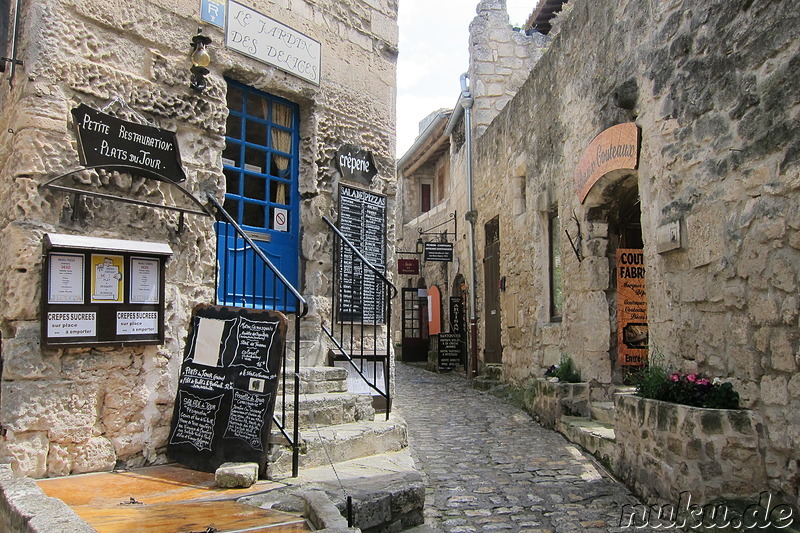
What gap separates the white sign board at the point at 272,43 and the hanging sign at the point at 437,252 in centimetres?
868

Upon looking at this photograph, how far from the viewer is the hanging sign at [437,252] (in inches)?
545

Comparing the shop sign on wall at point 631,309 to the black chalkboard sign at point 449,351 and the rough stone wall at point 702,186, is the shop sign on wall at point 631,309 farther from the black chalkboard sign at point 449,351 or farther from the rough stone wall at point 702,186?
the black chalkboard sign at point 449,351

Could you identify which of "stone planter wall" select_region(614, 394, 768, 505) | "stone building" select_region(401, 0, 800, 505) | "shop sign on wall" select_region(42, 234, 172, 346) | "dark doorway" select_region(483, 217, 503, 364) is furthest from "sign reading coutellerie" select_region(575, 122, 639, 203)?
"dark doorway" select_region(483, 217, 503, 364)

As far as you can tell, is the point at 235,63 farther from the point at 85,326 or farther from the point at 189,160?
the point at 85,326

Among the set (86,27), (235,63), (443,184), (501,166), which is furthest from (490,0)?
(86,27)

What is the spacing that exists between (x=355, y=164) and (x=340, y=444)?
8.54 ft

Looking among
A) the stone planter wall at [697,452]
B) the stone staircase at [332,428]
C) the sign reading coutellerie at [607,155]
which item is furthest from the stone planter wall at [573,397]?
the stone staircase at [332,428]

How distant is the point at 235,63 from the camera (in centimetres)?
468

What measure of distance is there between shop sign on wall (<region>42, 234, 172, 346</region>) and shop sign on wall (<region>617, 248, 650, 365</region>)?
4686 millimetres

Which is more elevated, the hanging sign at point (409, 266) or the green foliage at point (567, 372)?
the hanging sign at point (409, 266)

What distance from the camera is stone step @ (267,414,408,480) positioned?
361 centimetres

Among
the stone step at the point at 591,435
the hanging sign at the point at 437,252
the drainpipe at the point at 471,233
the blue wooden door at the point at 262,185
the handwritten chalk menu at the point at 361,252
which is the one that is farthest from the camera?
the hanging sign at the point at 437,252

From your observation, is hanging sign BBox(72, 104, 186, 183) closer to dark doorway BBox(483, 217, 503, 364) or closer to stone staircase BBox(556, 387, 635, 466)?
stone staircase BBox(556, 387, 635, 466)

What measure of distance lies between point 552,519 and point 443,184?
1374cm
